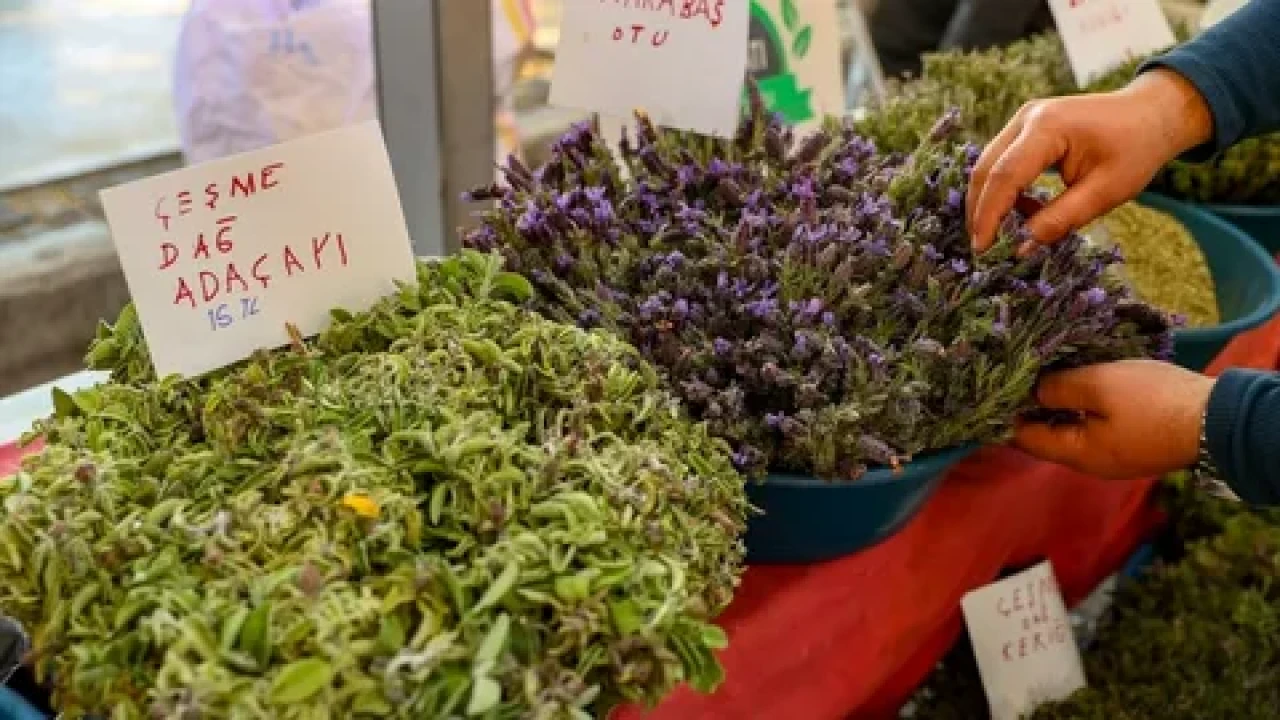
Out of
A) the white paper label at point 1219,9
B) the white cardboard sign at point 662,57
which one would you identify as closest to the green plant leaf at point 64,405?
the white cardboard sign at point 662,57

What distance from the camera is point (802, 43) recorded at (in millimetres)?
1394

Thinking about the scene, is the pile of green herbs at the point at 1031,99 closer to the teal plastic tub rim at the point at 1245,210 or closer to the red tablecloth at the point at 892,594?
the teal plastic tub rim at the point at 1245,210

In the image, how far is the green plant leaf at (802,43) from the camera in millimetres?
1389

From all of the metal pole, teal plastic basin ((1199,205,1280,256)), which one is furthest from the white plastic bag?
teal plastic basin ((1199,205,1280,256))

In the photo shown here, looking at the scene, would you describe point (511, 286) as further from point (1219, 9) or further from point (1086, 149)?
point (1219, 9)

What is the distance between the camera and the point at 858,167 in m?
1.00

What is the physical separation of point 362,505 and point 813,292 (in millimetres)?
385

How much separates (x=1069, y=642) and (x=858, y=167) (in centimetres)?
57

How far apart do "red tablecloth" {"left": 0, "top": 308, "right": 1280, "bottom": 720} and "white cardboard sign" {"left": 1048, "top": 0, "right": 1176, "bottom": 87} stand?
0.42 m

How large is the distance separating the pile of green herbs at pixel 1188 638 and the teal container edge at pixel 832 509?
363 millimetres

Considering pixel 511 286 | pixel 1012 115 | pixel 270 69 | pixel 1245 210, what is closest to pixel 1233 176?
pixel 1245 210

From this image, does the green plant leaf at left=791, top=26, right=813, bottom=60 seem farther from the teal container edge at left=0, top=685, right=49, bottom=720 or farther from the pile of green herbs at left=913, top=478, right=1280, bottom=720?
the teal container edge at left=0, top=685, right=49, bottom=720

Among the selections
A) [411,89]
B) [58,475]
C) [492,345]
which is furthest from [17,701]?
[411,89]

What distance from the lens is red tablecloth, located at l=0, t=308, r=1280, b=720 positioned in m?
0.88
